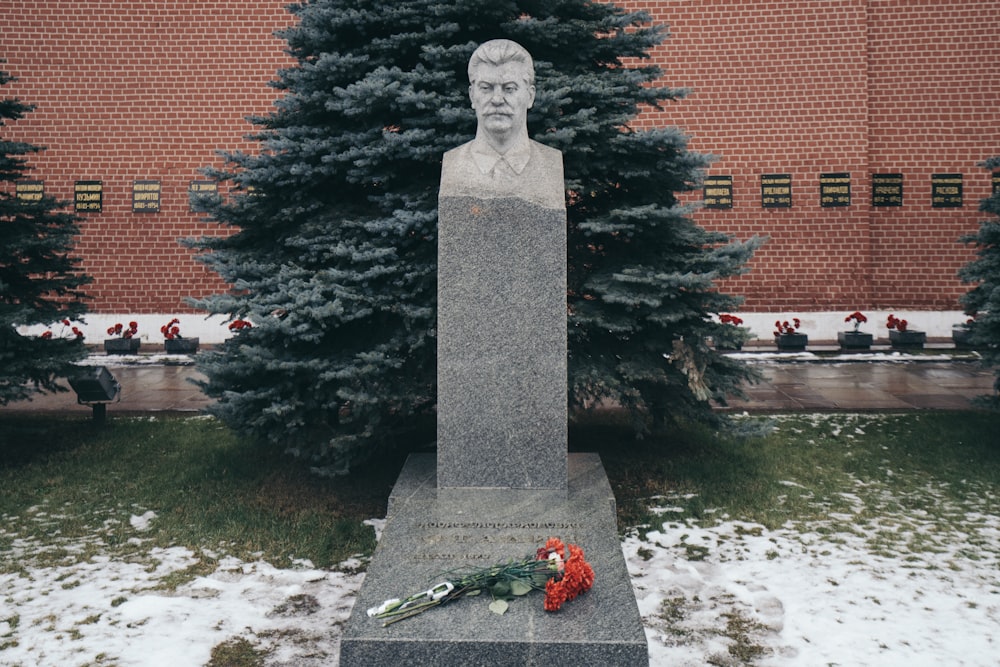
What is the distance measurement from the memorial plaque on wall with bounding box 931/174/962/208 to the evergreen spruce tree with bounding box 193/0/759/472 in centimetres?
835

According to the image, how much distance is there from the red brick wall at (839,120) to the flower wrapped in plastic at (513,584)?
9.99 meters

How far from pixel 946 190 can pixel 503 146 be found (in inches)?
410

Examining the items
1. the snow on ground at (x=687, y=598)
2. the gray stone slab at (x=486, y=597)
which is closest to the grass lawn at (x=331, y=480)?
the snow on ground at (x=687, y=598)

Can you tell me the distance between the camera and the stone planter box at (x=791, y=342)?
11406 mm

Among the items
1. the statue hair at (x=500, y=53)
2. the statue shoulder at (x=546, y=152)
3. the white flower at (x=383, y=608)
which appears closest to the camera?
the white flower at (x=383, y=608)

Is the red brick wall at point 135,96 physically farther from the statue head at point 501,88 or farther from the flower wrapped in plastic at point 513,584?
the flower wrapped in plastic at point 513,584

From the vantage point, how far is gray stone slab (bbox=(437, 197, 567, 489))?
4145 mm

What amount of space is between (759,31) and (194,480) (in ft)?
33.8

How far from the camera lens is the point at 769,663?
3129mm

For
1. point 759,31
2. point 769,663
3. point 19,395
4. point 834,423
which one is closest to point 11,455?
point 19,395

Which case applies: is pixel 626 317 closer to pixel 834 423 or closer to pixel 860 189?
pixel 834 423

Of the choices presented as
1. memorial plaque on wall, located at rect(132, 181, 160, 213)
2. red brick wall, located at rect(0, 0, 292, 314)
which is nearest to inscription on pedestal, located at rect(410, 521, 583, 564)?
red brick wall, located at rect(0, 0, 292, 314)

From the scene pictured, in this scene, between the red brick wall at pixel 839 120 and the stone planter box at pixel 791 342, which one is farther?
the red brick wall at pixel 839 120

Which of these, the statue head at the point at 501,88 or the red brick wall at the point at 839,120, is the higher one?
the red brick wall at the point at 839,120
